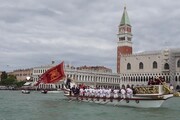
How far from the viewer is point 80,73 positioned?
111562 millimetres

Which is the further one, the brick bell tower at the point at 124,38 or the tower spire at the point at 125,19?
the tower spire at the point at 125,19

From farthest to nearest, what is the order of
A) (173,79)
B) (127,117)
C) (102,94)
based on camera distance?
1. (173,79)
2. (102,94)
3. (127,117)

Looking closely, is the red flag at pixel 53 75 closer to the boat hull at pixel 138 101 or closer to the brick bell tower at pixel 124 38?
the boat hull at pixel 138 101

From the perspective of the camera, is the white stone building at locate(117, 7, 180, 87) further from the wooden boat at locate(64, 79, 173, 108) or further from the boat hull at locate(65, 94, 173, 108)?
the wooden boat at locate(64, 79, 173, 108)

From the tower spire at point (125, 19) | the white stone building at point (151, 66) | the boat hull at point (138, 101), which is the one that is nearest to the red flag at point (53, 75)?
the boat hull at point (138, 101)

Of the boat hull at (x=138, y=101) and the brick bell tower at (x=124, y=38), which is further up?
the brick bell tower at (x=124, y=38)

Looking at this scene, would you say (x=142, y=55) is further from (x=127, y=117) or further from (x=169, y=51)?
(x=127, y=117)

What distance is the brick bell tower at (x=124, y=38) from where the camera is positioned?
10815 cm

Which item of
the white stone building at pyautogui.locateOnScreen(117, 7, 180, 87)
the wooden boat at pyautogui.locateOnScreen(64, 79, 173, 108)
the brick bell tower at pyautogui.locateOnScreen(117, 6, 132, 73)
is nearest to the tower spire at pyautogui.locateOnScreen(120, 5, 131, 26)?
the brick bell tower at pyautogui.locateOnScreen(117, 6, 132, 73)

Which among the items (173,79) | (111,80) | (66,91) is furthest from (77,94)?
(111,80)

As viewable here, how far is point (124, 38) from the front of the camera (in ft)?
360

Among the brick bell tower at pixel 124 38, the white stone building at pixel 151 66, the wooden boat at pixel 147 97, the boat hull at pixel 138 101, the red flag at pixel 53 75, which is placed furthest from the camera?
the brick bell tower at pixel 124 38

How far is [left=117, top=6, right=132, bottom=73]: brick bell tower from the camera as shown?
108150 mm

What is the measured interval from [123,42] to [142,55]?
59.3 feet
